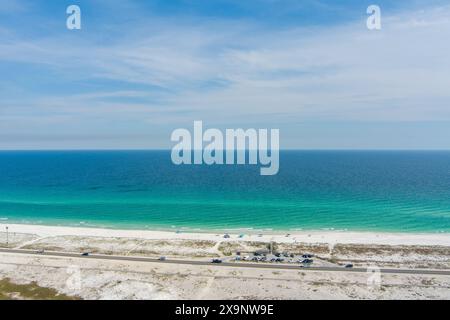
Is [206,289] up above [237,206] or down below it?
below

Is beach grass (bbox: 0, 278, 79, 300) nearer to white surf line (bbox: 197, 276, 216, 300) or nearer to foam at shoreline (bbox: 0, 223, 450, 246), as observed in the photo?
white surf line (bbox: 197, 276, 216, 300)

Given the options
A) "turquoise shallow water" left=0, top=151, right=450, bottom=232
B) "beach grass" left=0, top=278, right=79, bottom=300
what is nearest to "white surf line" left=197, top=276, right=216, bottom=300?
"beach grass" left=0, top=278, right=79, bottom=300

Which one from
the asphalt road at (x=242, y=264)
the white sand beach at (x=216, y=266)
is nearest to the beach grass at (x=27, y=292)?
the white sand beach at (x=216, y=266)

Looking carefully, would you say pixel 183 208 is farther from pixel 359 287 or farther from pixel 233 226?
pixel 359 287

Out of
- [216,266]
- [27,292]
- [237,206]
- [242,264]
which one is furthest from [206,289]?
[237,206]

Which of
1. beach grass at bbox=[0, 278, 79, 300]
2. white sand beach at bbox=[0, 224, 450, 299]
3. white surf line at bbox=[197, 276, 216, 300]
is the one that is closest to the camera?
white surf line at bbox=[197, 276, 216, 300]

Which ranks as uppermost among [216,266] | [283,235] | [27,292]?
[283,235]

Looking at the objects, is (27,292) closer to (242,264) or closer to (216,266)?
(216,266)

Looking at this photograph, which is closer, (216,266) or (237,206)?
(216,266)

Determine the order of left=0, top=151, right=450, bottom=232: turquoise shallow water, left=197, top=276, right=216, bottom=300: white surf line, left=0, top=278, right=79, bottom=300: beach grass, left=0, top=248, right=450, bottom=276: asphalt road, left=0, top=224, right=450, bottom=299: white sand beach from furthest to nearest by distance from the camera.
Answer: left=0, top=151, right=450, bottom=232: turquoise shallow water, left=0, top=248, right=450, bottom=276: asphalt road, left=0, top=224, right=450, bottom=299: white sand beach, left=0, top=278, right=79, bottom=300: beach grass, left=197, top=276, right=216, bottom=300: white surf line

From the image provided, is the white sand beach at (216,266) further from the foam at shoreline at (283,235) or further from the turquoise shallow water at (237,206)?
the turquoise shallow water at (237,206)

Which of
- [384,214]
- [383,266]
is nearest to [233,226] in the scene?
[383,266]

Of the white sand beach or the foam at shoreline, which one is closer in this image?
the white sand beach
